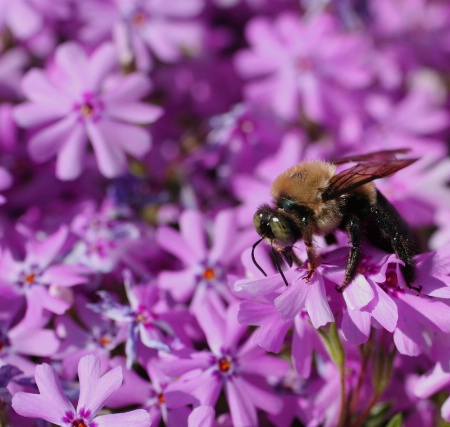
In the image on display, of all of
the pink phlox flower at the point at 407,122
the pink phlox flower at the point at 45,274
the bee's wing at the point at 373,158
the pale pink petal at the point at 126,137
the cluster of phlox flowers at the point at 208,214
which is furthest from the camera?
the pink phlox flower at the point at 407,122

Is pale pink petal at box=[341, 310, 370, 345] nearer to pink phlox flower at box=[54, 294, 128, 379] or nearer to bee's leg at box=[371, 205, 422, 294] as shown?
bee's leg at box=[371, 205, 422, 294]

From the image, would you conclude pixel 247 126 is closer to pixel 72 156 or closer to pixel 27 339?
pixel 72 156

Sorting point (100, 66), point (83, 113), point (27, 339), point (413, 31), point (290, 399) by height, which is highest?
point (100, 66)

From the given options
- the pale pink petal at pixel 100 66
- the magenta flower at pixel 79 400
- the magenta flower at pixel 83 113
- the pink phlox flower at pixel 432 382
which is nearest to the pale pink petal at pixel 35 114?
the magenta flower at pixel 83 113

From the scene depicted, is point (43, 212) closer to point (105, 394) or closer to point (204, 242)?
point (204, 242)

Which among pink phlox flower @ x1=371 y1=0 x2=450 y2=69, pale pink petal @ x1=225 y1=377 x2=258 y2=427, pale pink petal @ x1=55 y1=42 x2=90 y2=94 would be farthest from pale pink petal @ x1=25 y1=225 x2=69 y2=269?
pink phlox flower @ x1=371 y1=0 x2=450 y2=69

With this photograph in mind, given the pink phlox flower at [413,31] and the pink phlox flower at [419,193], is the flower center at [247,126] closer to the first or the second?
the pink phlox flower at [419,193]

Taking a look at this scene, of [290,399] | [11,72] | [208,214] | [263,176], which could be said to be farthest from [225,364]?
[11,72]
